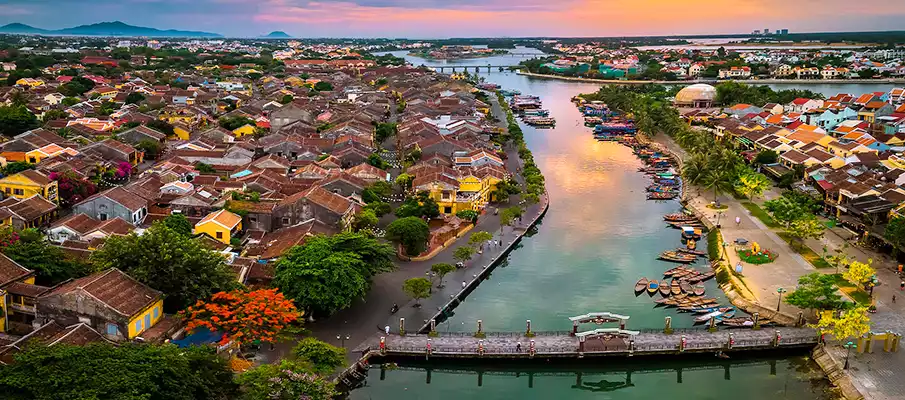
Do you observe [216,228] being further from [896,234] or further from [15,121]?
[15,121]

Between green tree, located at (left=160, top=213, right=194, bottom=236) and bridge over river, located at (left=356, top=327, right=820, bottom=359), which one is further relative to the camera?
green tree, located at (left=160, top=213, right=194, bottom=236)

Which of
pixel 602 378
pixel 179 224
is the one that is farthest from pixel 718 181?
pixel 179 224

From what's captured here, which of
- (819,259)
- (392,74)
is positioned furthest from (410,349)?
(392,74)

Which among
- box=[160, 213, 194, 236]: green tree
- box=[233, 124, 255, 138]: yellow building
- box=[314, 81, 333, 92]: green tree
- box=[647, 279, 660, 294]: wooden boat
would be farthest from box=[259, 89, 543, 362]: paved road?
box=[314, 81, 333, 92]: green tree

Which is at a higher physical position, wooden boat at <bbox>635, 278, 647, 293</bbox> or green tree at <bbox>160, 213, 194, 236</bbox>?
green tree at <bbox>160, 213, 194, 236</bbox>

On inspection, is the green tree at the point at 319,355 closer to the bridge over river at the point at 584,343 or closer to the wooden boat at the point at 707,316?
the bridge over river at the point at 584,343

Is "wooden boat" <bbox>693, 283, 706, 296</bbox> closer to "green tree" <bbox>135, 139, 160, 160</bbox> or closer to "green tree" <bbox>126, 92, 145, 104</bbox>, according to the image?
"green tree" <bbox>135, 139, 160, 160</bbox>
